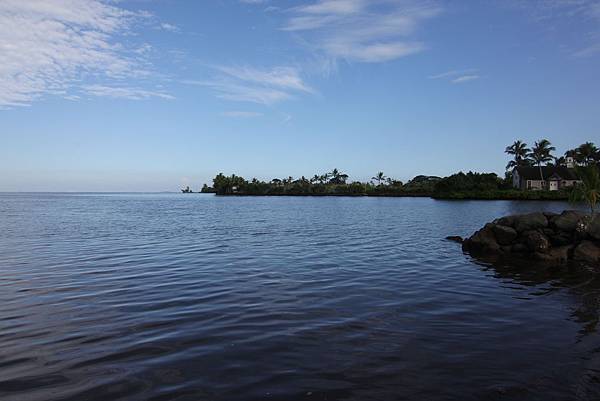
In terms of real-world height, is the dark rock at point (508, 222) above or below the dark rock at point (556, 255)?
above

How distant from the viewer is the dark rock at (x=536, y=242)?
2038 cm

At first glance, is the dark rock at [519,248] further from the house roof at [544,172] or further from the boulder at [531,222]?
the house roof at [544,172]

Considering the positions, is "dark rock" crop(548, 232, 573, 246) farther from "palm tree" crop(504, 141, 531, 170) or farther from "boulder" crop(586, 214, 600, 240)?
"palm tree" crop(504, 141, 531, 170)

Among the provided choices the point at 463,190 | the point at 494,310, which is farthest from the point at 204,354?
the point at 463,190

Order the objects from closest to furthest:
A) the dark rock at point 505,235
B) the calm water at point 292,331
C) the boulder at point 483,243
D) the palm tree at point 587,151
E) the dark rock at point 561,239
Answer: the calm water at point 292,331
the dark rock at point 561,239
the dark rock at point 505,235
the boulder at point 483,243
the palm tree at point 587,151

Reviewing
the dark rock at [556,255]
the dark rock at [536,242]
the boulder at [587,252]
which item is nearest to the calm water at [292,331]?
the dark rock at [556,255]

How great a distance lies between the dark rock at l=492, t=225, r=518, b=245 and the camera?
2216 cm

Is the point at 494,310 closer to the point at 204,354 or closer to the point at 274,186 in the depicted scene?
the point at 204,354

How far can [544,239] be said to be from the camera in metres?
20.7

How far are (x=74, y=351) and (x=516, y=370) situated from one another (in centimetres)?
768

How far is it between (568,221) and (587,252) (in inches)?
96.3

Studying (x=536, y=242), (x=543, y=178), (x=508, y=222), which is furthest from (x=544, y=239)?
(x=543, y=178)

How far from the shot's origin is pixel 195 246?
23531mm

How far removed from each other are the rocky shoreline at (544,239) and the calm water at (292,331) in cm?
385
